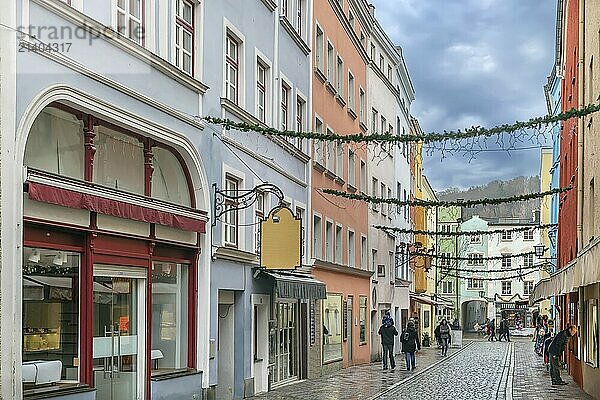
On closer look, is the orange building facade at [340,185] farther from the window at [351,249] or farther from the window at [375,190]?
the window at [375,190]

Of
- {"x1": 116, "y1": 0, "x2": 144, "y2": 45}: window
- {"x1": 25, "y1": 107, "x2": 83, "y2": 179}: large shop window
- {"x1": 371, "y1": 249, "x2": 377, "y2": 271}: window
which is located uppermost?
{"x1": 116, "y1": 0, "x2": 144, "y2": 45}: window

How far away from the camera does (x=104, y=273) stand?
53.1ft

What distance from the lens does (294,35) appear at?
29031 mm

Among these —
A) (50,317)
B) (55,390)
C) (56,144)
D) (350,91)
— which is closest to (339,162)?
(350,91)

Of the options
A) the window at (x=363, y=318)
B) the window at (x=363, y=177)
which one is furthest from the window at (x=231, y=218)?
the window at (x=363, y=177)

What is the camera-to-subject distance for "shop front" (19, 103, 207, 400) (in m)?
14.0

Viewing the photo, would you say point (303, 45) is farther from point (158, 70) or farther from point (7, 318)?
point (7, 318)

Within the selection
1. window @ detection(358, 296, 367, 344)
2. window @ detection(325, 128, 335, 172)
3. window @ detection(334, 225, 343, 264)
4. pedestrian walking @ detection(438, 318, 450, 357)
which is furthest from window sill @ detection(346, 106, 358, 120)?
pedestrian walking @ detection(438, 318, 450, 357)

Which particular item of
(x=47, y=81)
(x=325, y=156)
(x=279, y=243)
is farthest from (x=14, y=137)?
(x=325, y=156)

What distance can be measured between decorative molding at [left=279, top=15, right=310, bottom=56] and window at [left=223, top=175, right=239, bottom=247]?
6.28 m

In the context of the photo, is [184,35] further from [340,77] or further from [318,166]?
[340,77]

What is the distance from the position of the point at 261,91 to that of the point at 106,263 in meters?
10.2

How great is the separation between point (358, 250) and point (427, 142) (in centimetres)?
2386

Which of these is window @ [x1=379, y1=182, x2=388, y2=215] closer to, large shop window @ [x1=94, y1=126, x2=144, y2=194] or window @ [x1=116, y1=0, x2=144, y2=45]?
large shop window @ [x1=94, y1=126, x2=144, y2=194]
